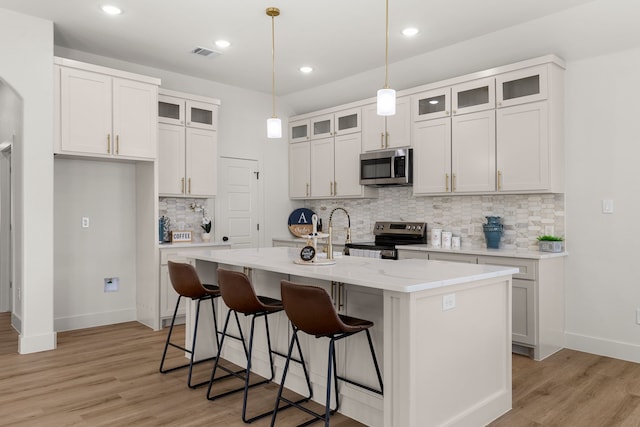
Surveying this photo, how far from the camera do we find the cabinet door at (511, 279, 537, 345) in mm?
3885

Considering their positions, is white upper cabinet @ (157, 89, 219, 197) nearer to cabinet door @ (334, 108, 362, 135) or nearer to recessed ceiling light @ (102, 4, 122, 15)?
recessed ceiling light @ (102, 4, 122, 15)

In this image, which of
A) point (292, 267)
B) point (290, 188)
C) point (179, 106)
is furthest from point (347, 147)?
point (292, 267)

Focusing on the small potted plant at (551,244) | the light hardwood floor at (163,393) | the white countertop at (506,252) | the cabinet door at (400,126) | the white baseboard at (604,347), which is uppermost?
the cabinet door at (400,126)

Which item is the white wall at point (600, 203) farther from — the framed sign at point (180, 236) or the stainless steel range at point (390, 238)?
the framed sign at point (180, 236)

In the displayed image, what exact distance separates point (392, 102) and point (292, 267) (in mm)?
1249

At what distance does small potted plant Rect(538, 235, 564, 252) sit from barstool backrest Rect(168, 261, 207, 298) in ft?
9.99

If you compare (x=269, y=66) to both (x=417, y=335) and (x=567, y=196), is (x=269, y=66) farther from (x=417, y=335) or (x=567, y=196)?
(x=417, y=335)

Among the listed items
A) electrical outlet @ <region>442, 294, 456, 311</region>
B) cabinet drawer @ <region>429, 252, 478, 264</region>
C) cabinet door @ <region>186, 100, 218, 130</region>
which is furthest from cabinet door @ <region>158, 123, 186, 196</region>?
electrical outlet @ <region>442, 294, 456, 311</region>

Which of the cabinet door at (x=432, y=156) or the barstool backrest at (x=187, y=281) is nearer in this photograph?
the barstool backrest at (x=187, y=281)

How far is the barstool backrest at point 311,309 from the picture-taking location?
7.41 ft

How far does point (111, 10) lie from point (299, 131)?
3.15m

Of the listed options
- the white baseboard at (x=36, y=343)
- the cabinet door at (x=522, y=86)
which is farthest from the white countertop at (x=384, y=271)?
the cabinet door at (x=522, y=86)

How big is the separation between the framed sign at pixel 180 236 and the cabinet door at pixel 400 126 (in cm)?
259

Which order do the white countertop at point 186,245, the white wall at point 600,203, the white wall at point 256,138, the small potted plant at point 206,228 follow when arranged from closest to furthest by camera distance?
1. the white wall at point 600,203
2. the white countertop at point 186,245
3. the small potted plant at point 206,228
4. the white wall at point 256,138
